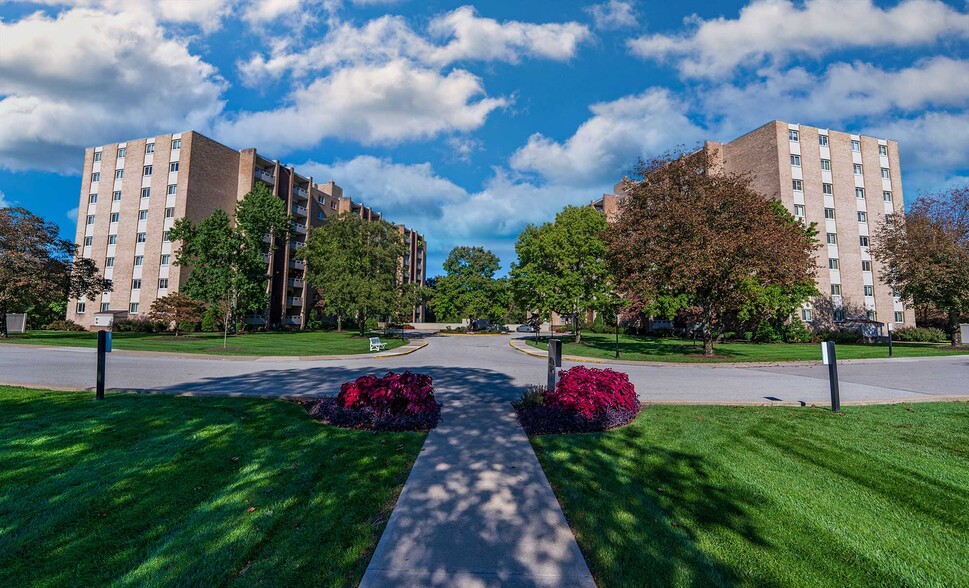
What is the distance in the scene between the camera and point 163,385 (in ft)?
34.0

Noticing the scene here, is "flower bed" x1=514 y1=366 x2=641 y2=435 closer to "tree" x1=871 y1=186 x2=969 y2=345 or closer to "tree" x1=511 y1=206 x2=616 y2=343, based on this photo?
"tree" x1=511 y1=206 x2=616 y2=343

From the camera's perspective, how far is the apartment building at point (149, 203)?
4691cm

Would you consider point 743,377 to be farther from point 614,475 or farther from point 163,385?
point 163,385

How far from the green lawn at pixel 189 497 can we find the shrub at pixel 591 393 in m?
2.59

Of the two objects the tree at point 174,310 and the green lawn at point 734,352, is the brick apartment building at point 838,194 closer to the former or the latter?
the green lawn at point 734,352

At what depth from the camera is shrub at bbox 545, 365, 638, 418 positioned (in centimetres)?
706

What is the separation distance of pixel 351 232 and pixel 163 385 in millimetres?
31878

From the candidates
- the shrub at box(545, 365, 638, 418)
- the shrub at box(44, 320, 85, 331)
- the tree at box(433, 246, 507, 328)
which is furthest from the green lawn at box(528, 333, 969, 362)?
the shrub at box(44, 320, 85, 331)

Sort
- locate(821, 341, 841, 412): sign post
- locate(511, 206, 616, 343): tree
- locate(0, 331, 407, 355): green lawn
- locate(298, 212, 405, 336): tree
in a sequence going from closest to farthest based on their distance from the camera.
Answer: locate(821, 341, 841, 412): sign post
locate(0, 331, 407, 355): green lawn
locate(511, 206, 616, 343): tree
locate(298, 212, 405, 336): tree

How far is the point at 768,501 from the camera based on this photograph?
13.3 ft

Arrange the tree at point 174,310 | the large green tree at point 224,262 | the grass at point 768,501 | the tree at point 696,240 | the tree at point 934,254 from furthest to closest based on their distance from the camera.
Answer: the large green tree at point 224,262 → the tree at point 174,310 → the tree at point 934,254 → the tree at point 696,240 → the grass at point 768,501

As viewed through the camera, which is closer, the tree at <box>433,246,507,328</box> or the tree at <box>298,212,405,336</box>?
the tree at <box>298,212,405,336</box>

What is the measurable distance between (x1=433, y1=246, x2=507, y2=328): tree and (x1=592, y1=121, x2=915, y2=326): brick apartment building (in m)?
32.5

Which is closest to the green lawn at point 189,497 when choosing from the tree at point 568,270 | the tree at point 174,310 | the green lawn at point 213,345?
the green lawn at point 213,345
